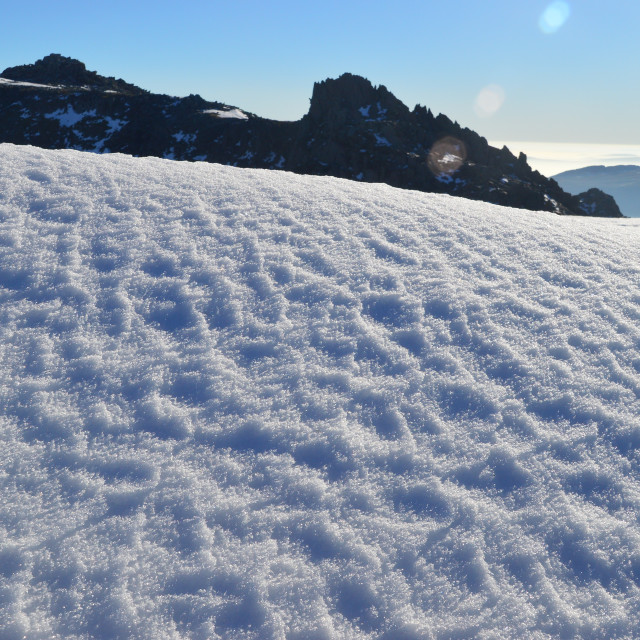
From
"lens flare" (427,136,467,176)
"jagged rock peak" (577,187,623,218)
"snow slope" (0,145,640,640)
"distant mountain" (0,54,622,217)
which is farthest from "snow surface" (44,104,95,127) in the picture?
"snow slope" (0,145,640,640)

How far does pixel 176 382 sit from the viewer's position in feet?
8.05

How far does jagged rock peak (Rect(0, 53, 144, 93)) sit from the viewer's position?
96.7m

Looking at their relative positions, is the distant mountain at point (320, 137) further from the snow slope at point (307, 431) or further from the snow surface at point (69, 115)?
the snow slope at point (307, 431)

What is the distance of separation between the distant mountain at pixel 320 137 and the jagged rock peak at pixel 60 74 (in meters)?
19.0

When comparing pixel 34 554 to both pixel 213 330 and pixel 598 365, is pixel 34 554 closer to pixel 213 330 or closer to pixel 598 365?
pixel 213 330

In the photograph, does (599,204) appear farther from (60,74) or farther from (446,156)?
(60,74)

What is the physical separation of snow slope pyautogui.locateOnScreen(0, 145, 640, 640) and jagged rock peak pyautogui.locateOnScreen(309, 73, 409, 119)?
65.6 m

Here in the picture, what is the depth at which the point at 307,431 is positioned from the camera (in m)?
2.24

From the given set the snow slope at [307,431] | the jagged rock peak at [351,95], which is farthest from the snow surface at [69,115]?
the snow slope at [307,431]

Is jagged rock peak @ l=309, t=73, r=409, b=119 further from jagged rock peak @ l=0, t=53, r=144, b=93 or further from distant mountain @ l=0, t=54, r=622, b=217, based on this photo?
jagged rock peak @ l=0, t=53, r=144, b=93

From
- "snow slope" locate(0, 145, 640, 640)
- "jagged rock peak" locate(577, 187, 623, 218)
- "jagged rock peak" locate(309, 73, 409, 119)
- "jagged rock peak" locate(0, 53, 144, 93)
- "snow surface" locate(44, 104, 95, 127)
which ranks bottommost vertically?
"snow slope" locate(0, 145, 640, 640)

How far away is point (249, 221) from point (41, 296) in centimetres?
157

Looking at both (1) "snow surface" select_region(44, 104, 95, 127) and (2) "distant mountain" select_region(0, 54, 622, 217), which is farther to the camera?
(1) "snow surface" select_region(44, 104, 95, 127)

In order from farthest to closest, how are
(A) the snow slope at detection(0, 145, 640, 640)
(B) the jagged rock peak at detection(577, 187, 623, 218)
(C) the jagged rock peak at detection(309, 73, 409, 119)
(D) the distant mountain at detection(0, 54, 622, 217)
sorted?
(B) the jagged rock peak at detection(577, 187, 623, 218)
(C) the jagged rock peak at detection(309, 73, 409, 119)
(D) the distant mountain at detection(0, 54, 622, 217)
(A) the snow slope at detection(0, 145, 640, 640)
